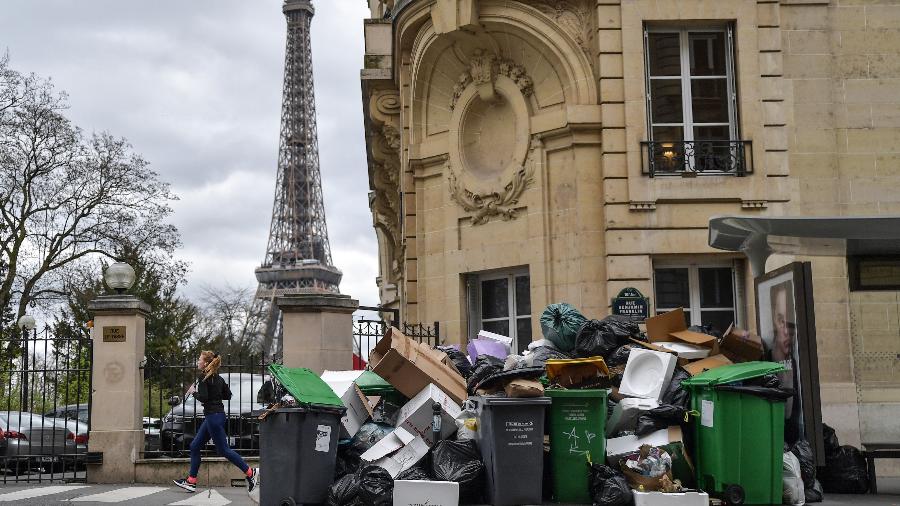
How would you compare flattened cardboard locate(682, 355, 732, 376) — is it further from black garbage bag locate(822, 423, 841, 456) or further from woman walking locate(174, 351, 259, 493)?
woman walking locate(174, 351, 259, 493)

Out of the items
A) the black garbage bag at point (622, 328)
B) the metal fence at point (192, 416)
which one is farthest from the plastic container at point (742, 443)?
the metal fence at point (192, 416)

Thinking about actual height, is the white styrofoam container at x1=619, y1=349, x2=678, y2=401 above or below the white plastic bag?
above

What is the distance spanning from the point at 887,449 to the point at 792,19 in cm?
651

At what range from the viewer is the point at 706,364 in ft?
31.5

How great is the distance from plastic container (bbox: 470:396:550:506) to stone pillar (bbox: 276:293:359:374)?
17.2 ft

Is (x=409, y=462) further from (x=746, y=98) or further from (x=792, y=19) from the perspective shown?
(x=792, y=19)

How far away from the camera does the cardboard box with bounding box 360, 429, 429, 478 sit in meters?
8.59

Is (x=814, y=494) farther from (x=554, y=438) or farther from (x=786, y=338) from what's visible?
(x=554, y=438)

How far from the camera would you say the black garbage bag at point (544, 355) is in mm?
A: 10020

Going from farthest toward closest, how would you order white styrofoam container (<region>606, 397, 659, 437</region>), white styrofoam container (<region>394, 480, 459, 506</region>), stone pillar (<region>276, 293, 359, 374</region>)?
stone pillar (<region>276, 293, 359, 374</region>) < white styrofoam container (<region>606, 397, 659, 437</region>) < white styrofoam container (<region>394, 480, 459, 506</region>)

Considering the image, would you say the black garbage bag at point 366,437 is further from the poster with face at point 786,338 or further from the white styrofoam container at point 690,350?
the poster with face at point 786,338

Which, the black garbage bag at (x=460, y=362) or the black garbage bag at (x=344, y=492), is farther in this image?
the black garbage bag at (x=460, y=362)

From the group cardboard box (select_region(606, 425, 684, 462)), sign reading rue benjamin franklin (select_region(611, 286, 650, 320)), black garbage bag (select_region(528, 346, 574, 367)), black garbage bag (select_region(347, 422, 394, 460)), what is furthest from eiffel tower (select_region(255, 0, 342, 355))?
cardboard box (select_region(606, 425, 684, 462))

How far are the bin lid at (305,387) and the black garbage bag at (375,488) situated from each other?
0.71 m
